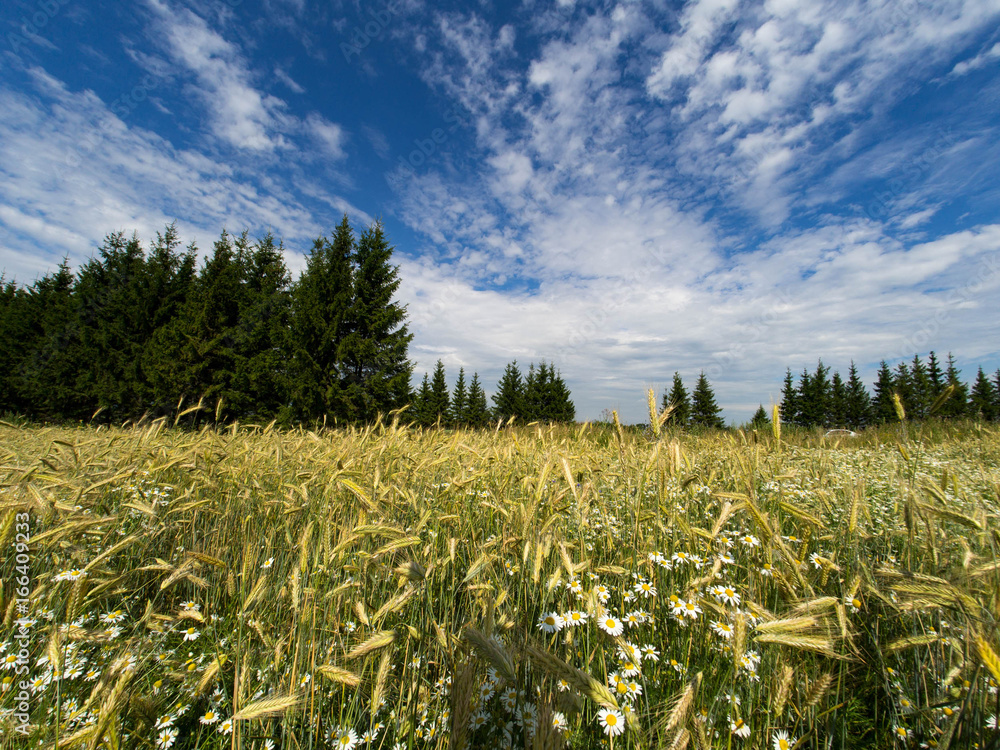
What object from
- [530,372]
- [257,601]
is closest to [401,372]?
[257,601]

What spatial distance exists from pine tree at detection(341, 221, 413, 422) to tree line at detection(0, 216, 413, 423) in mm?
48

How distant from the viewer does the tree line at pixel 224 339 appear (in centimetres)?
1647

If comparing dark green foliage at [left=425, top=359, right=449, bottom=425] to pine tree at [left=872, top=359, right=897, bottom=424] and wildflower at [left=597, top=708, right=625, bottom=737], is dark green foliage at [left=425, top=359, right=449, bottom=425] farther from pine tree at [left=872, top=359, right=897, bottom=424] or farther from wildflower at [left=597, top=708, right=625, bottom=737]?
pine tree at [left=872, top=359, right=897, bottom=424]

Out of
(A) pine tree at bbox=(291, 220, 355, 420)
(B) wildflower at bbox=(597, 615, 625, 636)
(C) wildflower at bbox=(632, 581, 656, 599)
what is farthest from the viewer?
(A) pine tree at bbox=(291, 220, 355, 420)

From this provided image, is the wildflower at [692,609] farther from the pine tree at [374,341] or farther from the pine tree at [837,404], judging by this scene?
the pine tree at [837,404]

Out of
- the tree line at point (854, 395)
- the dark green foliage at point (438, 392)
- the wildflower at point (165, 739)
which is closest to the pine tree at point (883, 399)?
the tree line at point (854, 395)

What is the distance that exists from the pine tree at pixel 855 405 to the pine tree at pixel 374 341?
62.7 meters

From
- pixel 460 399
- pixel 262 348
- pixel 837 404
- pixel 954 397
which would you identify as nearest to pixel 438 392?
pixel 460 399

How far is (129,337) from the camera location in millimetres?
19531

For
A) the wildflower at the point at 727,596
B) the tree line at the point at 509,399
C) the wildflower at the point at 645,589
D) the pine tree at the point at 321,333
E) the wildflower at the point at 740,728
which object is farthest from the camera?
the tree line at the point at 509,399

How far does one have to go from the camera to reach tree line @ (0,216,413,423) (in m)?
16.5

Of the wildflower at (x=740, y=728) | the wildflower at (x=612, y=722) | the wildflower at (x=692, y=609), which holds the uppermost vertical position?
the wildflower at (x=692, y=609)

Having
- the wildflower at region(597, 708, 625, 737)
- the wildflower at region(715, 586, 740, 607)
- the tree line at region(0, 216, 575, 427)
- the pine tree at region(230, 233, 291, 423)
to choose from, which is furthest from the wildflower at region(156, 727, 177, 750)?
the pine tree at region(230, 233, 291, 423)

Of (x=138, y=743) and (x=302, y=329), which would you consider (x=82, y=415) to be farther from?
(x=138, y=743)
